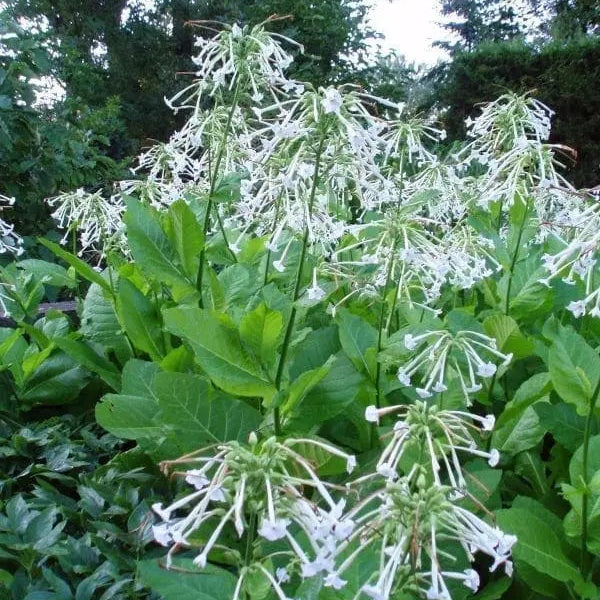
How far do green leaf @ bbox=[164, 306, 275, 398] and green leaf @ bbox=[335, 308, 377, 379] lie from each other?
0.34 meters

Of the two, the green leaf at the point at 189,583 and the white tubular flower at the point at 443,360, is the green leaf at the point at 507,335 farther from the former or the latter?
the green leaf at the point at 189,583

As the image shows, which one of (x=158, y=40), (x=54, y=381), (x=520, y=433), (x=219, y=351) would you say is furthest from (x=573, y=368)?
(x=158, y=40)

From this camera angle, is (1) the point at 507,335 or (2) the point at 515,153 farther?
(2) the point at 515,153

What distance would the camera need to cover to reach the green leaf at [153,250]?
2.15 metres

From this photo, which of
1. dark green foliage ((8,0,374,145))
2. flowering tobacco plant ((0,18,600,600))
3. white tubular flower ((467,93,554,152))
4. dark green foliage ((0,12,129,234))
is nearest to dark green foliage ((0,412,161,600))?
flowering tobacco plant ((0,18,600,600))

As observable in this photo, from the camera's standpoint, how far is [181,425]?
1.67m

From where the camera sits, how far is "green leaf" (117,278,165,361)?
231cm

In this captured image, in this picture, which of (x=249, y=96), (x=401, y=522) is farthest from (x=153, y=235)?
(x=401, y=522)

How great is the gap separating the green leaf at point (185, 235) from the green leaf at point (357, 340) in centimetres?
44

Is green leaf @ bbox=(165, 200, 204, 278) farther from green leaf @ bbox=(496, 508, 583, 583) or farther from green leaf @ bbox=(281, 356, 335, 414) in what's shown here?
green leaf @ bbox=(496, 508, 583, 583)

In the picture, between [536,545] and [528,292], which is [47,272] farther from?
[536,545]

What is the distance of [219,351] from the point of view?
1763 mm

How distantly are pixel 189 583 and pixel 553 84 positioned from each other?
48.5 ft

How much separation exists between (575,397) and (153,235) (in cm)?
122
